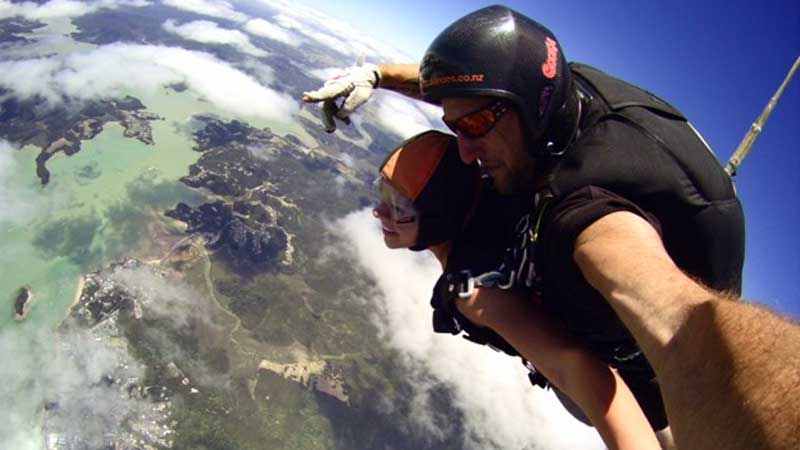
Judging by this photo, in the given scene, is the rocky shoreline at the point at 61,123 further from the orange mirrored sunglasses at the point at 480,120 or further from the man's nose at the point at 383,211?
the orange mirrored sunglasses at the point at 480,120

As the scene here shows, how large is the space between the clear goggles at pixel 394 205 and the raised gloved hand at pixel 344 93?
19.1 inches

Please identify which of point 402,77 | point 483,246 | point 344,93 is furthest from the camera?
point 402,77

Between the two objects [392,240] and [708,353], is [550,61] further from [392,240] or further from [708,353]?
[708,353]

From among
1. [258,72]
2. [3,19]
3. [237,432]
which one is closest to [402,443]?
[237,432]

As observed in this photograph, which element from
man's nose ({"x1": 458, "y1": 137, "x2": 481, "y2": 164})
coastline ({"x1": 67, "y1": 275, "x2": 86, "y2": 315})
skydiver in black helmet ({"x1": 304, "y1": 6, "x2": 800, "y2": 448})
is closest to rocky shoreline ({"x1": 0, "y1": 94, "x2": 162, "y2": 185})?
coastline ({"x1": 67, "y1": 275, "x2": 86, "y2": 315})

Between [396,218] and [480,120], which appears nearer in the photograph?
[480,120]

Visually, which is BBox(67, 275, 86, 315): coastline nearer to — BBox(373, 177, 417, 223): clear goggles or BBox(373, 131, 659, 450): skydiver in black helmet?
BBox(373, 177, 417, 223): clear goggles

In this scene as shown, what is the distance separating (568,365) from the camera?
5.63ft

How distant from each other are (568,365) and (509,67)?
1.24m

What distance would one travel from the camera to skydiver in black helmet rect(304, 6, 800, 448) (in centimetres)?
79

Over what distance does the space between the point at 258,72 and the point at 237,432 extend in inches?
6379

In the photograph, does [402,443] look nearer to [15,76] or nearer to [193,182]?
[193,182]

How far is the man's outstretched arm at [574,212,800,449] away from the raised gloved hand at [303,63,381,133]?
5.89ft

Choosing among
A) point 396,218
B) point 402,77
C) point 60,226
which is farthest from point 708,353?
point 60,226
